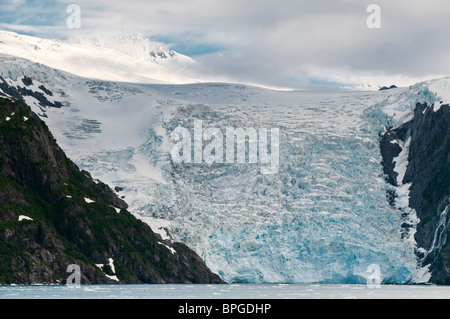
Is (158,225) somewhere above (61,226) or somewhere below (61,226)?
below

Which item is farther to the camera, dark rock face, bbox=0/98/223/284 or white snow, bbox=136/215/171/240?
white snow, bbox=136/215/171/240

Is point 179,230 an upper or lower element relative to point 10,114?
lower

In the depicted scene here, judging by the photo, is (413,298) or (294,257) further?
(294,257)

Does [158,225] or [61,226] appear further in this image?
[158,225]

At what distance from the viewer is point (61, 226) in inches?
6417

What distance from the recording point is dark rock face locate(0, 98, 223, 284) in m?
150

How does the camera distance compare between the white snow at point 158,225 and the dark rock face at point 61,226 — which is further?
the white snow at point 158,225

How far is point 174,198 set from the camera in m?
197

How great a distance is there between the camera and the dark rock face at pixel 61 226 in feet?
493

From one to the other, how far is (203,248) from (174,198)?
15.6 m

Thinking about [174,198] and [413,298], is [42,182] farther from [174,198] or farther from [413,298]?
[413,298]
